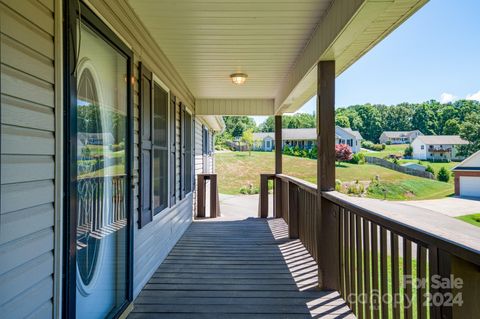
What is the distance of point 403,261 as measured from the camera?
1739mm

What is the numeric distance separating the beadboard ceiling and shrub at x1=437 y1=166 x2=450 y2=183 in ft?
5.26

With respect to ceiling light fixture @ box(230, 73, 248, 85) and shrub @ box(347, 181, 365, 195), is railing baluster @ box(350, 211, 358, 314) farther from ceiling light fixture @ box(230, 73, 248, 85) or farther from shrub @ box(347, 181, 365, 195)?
ceiling light fixture @ box(230, 73, 248, 85)

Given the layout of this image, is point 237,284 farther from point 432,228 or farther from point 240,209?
point 240,209

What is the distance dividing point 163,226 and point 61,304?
2.43 metres

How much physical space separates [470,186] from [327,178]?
5.78 ft

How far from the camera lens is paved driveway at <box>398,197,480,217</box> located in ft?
4.29

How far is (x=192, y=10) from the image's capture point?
8.77 feet

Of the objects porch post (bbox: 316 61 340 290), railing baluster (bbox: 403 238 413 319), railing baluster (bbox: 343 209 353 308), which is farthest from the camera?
porch post (bbox: 316 61 340 290)

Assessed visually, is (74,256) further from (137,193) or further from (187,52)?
(187,52)

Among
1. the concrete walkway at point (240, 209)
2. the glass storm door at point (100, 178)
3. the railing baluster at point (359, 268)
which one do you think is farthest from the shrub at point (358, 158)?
the concrete walkway at point (240, 209)

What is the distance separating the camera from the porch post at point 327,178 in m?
3.04

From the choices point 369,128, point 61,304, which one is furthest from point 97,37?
point 369,128

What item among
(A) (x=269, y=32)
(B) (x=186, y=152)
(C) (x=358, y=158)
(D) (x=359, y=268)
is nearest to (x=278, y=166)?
(B) (x=186, y=152)

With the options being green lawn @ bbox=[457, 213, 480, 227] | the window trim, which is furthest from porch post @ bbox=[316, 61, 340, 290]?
the window trim
